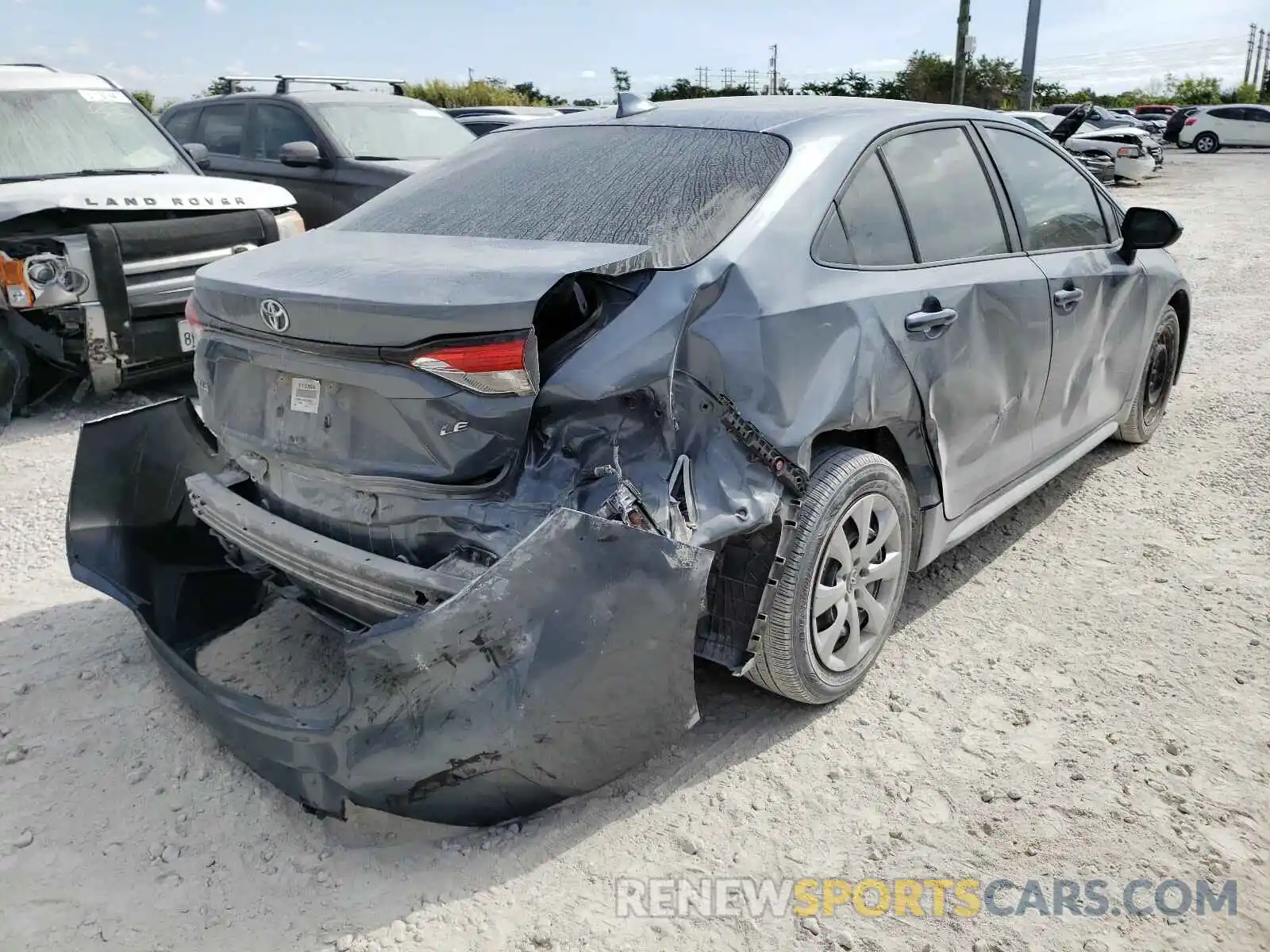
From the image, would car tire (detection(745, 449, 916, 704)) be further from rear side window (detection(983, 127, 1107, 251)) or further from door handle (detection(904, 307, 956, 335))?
rear side window (detection(983, 127, 1107, 251))

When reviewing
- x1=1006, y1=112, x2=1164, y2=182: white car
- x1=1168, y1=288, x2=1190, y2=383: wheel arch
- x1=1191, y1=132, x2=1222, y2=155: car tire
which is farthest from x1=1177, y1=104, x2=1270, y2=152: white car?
x1=1168, y1=288, x2=1190, y2=383: wheel arch

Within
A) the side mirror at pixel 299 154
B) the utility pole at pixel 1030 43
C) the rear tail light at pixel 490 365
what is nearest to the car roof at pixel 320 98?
the side mirror at pixel 299 154

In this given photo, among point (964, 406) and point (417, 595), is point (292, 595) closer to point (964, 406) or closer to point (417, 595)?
point (417, 595)

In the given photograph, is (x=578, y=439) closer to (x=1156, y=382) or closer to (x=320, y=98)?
(x=1156, y=382)

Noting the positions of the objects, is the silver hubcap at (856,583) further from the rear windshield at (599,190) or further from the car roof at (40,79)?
the car roof at (40,79)

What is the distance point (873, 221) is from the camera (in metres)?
3.00

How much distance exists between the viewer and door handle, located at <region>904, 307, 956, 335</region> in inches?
117

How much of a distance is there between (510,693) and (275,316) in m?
1.13

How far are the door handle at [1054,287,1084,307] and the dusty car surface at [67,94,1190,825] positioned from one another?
144 millimetres

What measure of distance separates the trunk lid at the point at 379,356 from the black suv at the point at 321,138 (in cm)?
556

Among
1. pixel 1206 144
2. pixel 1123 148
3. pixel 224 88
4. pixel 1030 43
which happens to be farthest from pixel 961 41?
pixel 224 88

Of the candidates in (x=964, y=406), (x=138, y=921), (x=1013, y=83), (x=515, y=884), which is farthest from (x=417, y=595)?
(x=1013, y=83)

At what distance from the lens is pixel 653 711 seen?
93.7 inches

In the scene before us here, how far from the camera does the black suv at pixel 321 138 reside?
26.8ft
